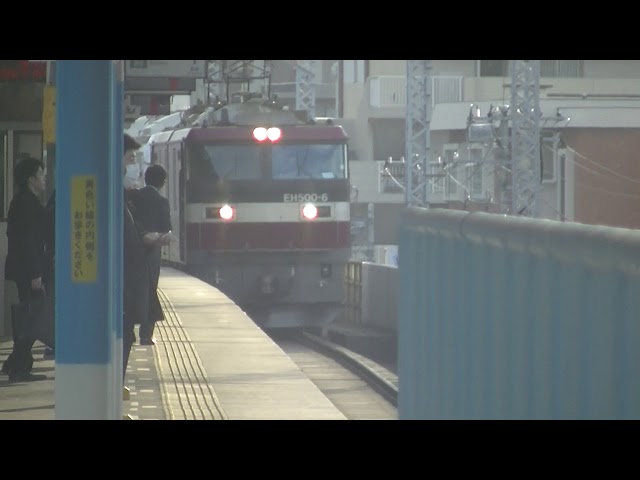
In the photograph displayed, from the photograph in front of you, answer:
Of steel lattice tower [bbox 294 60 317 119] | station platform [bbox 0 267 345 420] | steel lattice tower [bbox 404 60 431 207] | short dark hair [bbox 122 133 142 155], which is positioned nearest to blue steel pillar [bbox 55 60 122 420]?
station platform [bbox 0 267 345 420]

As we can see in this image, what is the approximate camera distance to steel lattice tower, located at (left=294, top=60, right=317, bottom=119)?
25.8 metres

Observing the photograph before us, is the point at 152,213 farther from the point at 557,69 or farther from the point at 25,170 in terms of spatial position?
the point at 557,69

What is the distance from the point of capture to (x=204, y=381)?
10.5 meters

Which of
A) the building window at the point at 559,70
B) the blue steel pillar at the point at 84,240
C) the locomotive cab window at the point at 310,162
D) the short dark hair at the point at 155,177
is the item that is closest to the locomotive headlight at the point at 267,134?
the locomotive cab window at the point at 310,162

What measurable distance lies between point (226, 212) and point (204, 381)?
9818mm

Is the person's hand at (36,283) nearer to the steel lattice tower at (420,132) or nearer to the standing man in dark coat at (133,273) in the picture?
the standing man in dark coat at (133,273)

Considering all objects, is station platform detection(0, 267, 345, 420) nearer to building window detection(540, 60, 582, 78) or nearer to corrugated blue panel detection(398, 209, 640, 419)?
corrugated blue panel detection(398, 209, 640, 419)

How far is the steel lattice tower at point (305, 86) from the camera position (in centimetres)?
2580

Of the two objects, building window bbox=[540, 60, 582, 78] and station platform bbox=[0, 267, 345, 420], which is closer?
station platform bbox=[0, 267, 345, 420]

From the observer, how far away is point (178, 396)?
968 cm

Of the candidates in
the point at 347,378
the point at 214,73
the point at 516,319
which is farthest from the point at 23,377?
the point at 214,73

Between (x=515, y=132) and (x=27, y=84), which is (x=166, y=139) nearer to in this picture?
(x=515, y=132)

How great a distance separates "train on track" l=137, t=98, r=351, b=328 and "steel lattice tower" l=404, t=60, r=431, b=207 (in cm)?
405
